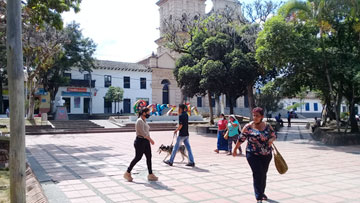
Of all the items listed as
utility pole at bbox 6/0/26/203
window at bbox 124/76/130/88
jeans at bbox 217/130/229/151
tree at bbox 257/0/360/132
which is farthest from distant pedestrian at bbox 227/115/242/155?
window at bbox 124/76/130/88

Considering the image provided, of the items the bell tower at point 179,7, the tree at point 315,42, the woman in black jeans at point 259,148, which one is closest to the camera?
the woman in black jeans at point 259,148

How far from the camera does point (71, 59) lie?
32406 mm

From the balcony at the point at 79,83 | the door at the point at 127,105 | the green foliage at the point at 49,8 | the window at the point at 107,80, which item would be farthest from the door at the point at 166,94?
the green foliage at the point at 49,8

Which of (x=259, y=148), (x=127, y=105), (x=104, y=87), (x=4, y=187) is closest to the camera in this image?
(x=259, y=148)

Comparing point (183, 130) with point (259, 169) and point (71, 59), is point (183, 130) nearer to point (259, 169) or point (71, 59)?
point (259, 169)

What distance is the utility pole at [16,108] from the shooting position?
3826 mm

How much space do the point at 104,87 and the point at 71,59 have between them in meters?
7.47

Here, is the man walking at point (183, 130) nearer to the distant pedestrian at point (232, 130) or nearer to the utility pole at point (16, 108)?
the distant pedestrian at point (232, 130)

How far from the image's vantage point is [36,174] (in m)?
6.38

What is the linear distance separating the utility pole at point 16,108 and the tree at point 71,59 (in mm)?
29029

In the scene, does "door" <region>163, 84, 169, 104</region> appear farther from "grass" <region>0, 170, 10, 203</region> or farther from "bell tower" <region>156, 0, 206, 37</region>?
"grass" <region>0, 170, 10, 203</region>

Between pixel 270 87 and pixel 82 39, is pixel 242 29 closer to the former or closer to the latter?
pixel 270 87

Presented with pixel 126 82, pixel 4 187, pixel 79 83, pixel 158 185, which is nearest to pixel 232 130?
pixel 158 185

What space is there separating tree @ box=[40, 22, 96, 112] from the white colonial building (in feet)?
10.9
